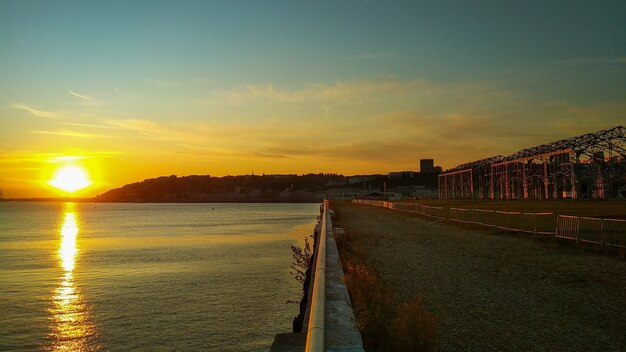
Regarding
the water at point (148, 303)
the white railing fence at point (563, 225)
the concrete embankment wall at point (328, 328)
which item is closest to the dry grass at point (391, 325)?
the concrete embankment wall at point (328, 328)

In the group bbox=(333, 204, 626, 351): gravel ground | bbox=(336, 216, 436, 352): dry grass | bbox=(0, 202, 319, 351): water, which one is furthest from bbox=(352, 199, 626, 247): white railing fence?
bbox=(336, 216, 436, 352): dry grass

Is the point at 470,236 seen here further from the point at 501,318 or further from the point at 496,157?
the point at 496,157

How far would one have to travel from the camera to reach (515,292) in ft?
37.4

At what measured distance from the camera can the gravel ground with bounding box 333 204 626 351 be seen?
303 inches

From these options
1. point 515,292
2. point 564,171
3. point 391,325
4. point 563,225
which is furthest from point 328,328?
point 564,171

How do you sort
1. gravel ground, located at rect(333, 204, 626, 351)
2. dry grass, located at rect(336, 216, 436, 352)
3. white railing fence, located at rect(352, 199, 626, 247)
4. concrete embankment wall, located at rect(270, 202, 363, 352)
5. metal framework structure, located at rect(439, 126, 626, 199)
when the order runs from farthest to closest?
metal framework structure, located at rect(439, 126, 626, 199), white railing fence, located at rect(352, 199, 626, 247), gravel ground, located at rect(333, 204, 626, 351), dry grass, located at rect(336, 216, 436, 352), concrete embankment wall, located at rect(270, 202, 363, 352)

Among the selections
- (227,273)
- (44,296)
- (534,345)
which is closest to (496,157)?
(227,273)

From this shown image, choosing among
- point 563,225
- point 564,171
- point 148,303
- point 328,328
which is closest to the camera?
point 328,328

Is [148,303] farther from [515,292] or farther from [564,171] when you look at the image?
[564,171]

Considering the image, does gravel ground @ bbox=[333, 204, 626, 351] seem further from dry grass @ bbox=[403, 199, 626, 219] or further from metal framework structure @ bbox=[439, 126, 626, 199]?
metal framework structure @ bbox=[439, 126, 626, 199]

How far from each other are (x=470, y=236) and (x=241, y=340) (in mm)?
16552

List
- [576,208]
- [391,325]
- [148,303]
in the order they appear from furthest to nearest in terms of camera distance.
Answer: [576,208] < [148,303] < [391,325]

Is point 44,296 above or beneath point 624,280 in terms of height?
beneath

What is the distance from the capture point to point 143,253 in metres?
39.7
